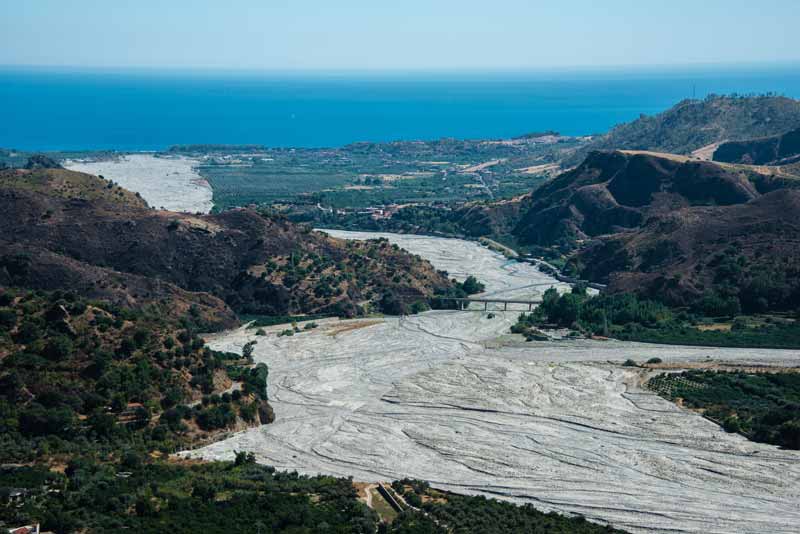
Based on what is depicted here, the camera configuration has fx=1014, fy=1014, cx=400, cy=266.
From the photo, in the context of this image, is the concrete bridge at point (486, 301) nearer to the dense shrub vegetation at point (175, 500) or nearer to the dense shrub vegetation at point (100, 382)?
the dense shrub vegetation at point (100, 382)

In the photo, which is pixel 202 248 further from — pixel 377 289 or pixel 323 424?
pixel 323 424

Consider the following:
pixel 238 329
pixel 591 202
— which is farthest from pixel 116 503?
pixel 591 202

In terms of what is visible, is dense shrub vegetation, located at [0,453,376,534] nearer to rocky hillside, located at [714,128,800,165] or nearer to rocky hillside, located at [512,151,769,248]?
rocky hillside, located at [512,151,769,248]

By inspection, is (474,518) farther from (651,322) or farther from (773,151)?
(773,151)

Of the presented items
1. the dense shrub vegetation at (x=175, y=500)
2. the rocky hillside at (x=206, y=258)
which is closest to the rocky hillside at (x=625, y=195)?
the rocky hillside at (x=206, y=258)

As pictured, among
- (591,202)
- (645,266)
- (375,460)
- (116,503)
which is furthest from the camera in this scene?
(591,202)

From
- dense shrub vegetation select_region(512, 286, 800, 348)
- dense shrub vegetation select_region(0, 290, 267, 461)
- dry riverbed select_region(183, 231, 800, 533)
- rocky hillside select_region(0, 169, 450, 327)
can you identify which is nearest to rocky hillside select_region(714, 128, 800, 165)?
dense shrub vegetation select_region(512, 286, 800, 348)
